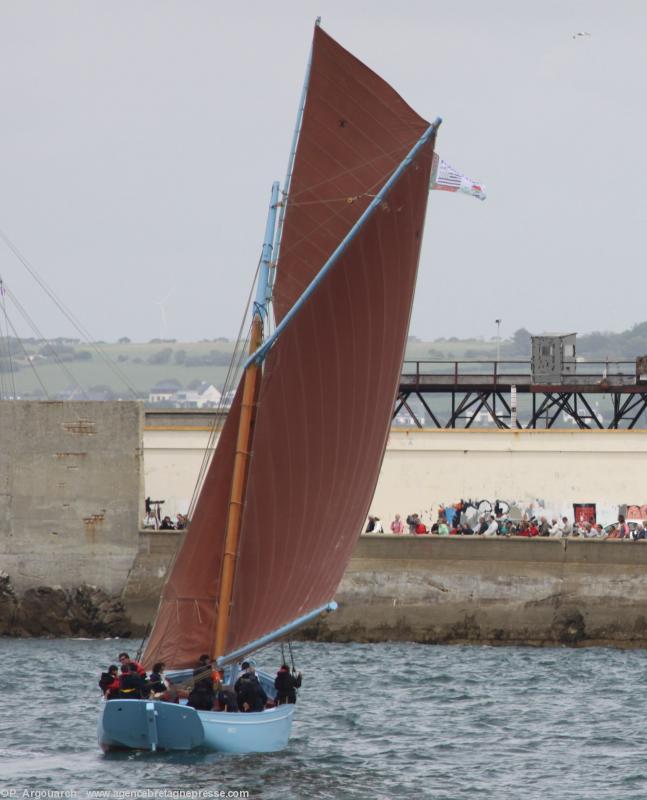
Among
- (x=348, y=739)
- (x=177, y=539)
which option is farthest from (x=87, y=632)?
(x=348, y=739)

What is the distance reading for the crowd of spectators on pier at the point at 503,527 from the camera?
61.2 meters

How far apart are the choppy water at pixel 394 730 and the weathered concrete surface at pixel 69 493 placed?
3.34 metres

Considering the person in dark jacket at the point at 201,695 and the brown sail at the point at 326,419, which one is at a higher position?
the brown sail at the point at 326,419

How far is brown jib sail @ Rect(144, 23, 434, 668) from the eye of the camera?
39219 millimetres

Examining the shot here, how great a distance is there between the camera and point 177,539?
62.3 metres

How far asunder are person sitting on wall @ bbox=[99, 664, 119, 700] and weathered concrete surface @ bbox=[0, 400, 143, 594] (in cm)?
2311

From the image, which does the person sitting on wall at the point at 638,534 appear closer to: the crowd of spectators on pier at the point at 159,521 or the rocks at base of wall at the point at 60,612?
the crowd of spectators on pier at the point at 159,521

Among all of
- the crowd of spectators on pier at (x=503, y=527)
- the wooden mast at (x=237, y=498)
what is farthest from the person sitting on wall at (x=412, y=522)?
the wooden mast at (x=237, y=498)

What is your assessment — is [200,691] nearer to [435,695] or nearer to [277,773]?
[277,773]

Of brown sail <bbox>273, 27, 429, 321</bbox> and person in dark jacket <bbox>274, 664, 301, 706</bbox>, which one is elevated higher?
brown sail <bbox>273, 27, 429, 321</bbox>

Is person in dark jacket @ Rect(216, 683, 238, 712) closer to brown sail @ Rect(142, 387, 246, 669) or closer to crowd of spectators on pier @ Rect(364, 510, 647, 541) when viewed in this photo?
brown sail @ Rect(142, 387, 246, 669)

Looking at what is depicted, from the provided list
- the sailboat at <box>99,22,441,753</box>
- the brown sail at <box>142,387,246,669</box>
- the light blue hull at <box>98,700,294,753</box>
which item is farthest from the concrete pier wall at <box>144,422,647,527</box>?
the light blue hull at <box>98,700,294,753</box>

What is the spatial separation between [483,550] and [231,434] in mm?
21248

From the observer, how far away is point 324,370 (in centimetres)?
3928
